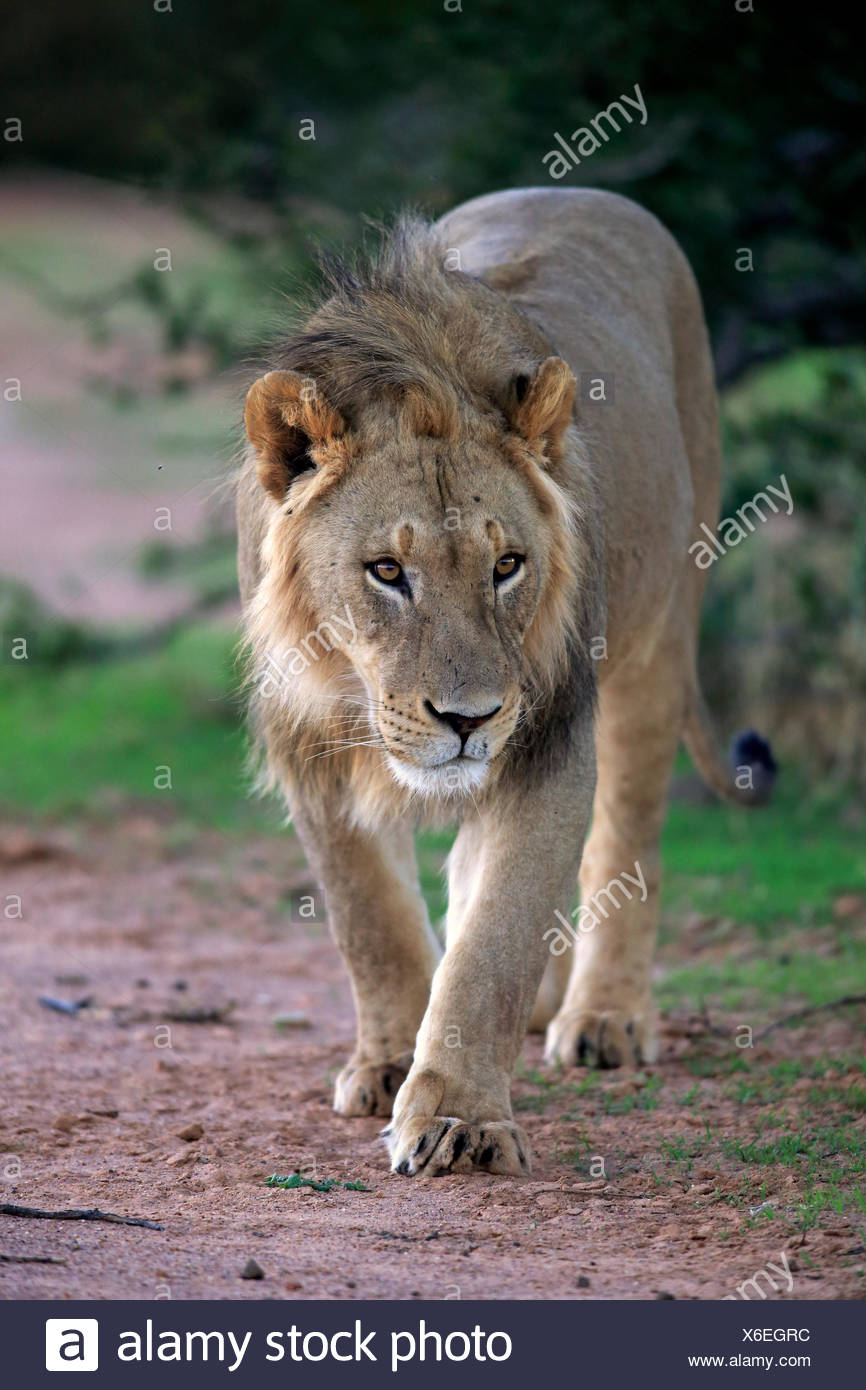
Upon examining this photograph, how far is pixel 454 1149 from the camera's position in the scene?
3883mm

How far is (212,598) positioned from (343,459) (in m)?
5.96

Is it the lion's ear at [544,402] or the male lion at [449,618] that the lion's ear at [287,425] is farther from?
the lion's ear at [544,402]

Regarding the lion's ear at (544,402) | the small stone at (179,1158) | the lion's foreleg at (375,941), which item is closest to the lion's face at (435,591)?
the lion's ear at (544,402)

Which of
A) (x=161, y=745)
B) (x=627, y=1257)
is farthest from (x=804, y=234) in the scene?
(x=627, y=1257)

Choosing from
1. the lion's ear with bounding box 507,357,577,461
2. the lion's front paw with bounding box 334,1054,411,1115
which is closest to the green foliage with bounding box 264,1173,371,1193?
the lion's front paw with bounding box 334,1054,411,1115

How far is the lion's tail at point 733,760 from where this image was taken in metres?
6.04

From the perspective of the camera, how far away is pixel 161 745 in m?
11.4

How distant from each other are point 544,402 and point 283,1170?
179cm

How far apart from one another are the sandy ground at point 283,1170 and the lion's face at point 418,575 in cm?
89

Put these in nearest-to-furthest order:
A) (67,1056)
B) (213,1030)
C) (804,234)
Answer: (67,1056), (213,1030), (804,234)

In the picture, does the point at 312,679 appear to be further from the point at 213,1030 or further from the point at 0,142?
the point at 0,142

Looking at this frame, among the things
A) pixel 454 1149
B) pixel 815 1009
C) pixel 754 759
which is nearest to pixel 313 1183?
pixel 454 1149

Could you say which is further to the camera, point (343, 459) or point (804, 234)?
point (804, 234)

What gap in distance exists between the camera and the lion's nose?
379 centimetres
